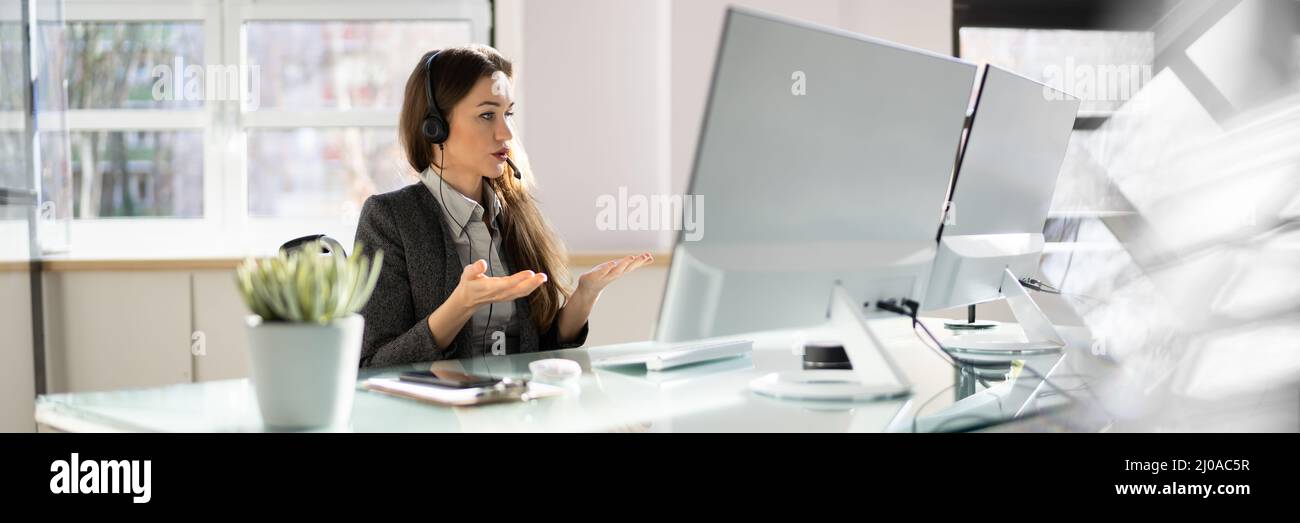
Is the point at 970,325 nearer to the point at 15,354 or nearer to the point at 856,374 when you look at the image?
the point at 856,374

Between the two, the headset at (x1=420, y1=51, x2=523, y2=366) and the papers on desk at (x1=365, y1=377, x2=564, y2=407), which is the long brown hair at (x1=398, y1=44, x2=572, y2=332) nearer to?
the headset at (x1=420, y1=51, x2=523, y2=366)

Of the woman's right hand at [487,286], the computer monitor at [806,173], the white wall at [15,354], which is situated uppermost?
the computer monitor at [806,173]

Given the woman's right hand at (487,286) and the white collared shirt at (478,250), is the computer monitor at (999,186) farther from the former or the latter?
the white collared shirt at (478,250)

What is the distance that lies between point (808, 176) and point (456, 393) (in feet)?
1.41

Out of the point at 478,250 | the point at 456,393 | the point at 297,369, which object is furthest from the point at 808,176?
the point at 478,250

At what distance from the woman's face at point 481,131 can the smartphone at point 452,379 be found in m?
0.66

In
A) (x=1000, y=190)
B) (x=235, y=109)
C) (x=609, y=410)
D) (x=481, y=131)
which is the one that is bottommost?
(x=609, y=410)

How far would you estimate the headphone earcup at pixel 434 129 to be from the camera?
160 cm

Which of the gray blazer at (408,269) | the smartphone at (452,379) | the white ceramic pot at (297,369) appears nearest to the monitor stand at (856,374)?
the smartphone at (452,379)

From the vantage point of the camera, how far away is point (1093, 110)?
130 inches

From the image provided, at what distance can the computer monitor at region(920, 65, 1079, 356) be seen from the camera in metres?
1.19

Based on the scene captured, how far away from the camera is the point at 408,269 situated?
1.52 m
